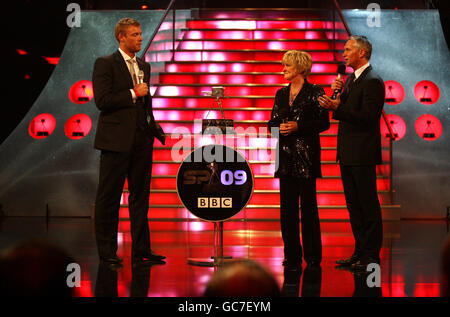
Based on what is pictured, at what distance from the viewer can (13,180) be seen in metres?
7.98

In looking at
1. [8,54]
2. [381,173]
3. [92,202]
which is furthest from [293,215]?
[8,54]

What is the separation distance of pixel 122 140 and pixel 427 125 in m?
5.35

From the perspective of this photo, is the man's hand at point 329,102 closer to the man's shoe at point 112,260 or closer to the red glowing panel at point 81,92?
the man's shoe at point 112,260

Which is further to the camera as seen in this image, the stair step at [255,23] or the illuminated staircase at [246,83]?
the stair step at [255,23]

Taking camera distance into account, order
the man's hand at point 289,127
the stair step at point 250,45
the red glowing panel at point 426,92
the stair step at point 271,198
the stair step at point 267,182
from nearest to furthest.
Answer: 1. the man's hand at point 289,127
2. the stair step at point 271,198
3. the stair step at point 267,182
4. the red glowing panel at point 426,92
5. the stair step at point 250,45

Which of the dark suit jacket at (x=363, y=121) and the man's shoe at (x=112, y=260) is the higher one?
the dark suit jacket at (x=363, y=121)

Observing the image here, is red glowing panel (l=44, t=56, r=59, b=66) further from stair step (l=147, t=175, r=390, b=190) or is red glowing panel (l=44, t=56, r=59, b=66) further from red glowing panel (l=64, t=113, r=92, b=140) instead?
stair step (l=147, t=175, r=390, b=190)

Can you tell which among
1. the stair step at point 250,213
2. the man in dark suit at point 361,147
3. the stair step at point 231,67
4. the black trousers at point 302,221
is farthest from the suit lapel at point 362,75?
the stair step at point 231,67

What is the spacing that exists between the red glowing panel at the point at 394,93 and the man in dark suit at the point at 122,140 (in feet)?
16.1

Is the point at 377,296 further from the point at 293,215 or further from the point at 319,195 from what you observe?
the point at 319,195

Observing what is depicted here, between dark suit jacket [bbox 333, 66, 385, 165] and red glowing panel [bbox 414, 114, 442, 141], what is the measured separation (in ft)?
13.9

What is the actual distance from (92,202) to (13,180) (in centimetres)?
113

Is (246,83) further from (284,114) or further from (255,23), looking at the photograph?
(284,114)

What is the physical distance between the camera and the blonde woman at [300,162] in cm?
422
